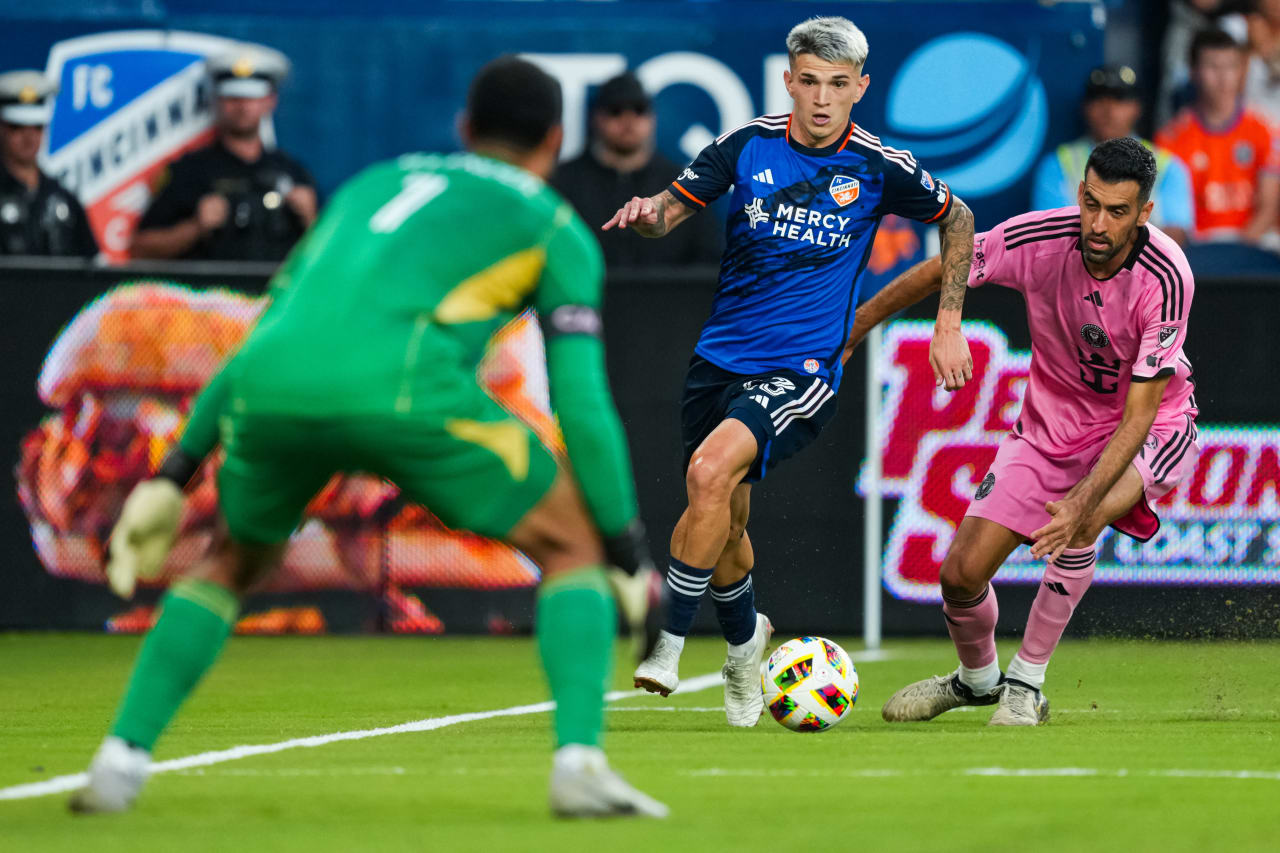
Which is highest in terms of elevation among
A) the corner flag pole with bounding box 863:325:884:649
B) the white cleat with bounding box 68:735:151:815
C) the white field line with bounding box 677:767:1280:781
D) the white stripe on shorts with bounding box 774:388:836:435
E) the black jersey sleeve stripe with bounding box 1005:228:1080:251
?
the black jersey sleeve stripe with bounding box 1005:228:1080:251

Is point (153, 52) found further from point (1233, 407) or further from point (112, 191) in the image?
point (1233, 407)

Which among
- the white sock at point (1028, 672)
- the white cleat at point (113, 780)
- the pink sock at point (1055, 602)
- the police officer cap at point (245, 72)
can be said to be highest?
the police officer cap at point (245, 72)

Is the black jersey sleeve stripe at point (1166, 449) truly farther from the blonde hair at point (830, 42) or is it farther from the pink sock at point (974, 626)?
the blonde hair at point (830, 42)

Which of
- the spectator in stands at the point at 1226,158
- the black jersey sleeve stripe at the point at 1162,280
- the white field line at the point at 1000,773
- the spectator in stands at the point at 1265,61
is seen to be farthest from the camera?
the spectator in stands at the point at 1265,61

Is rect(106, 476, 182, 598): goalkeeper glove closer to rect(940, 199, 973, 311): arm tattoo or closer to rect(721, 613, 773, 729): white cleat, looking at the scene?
rect(721, 613, 773, 729): white cleat

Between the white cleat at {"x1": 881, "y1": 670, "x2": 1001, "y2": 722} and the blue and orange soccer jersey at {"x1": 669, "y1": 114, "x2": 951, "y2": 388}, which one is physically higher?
the blue and orange soccer jersey at {"x1": 669, "y1": 114, "x2": 951, "y2": 388}

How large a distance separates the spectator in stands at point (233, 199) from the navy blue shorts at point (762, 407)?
5.41 metres

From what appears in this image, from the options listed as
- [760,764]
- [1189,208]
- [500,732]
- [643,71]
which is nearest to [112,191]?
[643,71]

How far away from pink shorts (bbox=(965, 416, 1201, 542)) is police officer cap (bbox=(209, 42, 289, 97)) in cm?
690

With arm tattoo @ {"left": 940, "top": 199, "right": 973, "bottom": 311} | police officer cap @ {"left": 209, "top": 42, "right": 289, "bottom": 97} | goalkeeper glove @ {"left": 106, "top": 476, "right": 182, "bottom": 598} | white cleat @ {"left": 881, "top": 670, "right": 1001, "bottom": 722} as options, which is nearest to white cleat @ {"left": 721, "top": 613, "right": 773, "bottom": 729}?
white cleat @ {"left": 881, "top": 670, "right": 1001, "bottom": 722}

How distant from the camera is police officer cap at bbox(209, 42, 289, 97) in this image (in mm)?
13508

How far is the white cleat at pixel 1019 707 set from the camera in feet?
25.9

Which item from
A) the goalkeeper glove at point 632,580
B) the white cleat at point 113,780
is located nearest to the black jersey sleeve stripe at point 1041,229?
the goalkeeper glove at point 632,580

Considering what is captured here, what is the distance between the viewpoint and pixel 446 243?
194 inches
